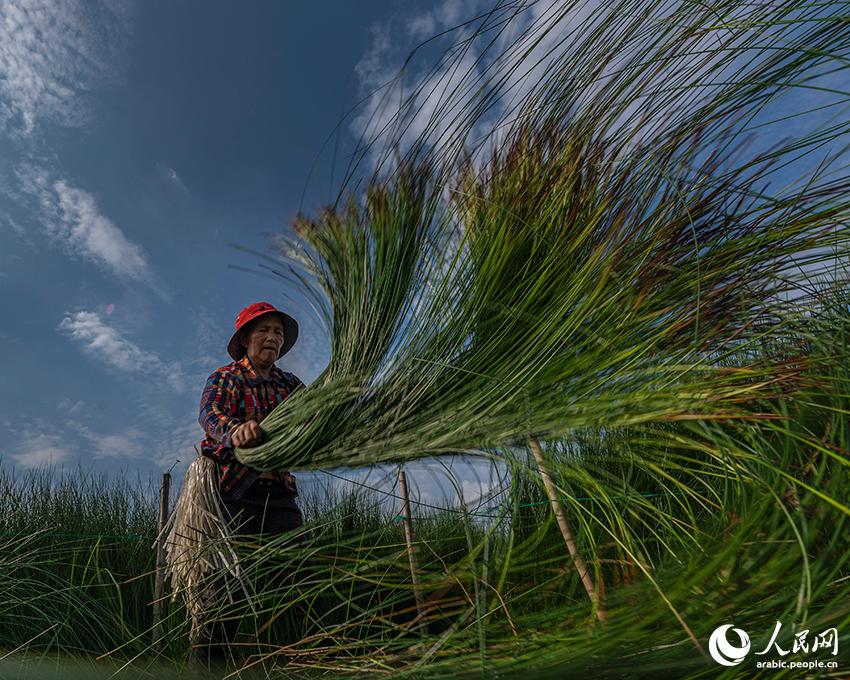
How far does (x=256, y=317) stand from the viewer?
6.37ft

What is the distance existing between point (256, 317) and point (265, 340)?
9 cm

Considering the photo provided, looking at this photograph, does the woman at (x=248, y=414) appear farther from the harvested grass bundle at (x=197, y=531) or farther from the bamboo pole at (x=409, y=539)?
the bamboo pole at (x=409, y=539)

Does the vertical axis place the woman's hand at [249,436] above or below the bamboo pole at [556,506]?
above

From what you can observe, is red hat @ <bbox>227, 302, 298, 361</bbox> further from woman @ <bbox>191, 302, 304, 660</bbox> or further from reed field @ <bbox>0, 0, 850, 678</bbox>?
reed field @ <bbox>0, 0, 850, 678</bbox>

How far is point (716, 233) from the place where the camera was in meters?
0.97

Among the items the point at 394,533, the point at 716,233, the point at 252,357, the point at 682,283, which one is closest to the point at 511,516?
the point at 682,283

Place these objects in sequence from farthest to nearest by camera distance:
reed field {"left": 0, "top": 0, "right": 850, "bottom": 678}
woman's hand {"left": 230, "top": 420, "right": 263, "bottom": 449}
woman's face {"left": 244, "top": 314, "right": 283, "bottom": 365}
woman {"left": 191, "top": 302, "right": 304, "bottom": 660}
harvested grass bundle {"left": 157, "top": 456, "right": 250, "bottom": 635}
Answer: woman's face {"left": 244, "top": 314, "right": 283, "bottom": 365}
woman {"left": 191, "top": 302, "right": 304, "bottom": 660}
harvested grass bundle {"left": 157, "top": 456, "right": 250, "bottom": 635}
woman's hand {"left": 230, "top": 420, "right": 263, "bottom": 449}
reed field {"left": 0, "top": 0, "right": 850, "bottom": 678}

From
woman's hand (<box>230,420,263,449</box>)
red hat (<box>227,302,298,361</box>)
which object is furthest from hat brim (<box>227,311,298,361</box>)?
woman's hand (<box>230,420,263,449</box>)

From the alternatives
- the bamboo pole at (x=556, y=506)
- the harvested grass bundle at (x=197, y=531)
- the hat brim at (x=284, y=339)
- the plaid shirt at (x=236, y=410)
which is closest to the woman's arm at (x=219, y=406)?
the plaid shirt at (x=236, y=410)

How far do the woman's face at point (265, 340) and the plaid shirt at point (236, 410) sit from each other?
0.14 ft

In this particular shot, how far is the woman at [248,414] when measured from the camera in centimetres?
169

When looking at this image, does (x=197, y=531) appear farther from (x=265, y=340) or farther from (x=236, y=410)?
(x=265, y=340)

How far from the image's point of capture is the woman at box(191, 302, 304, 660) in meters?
1.69

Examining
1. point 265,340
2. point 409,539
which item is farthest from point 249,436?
point 265,340
